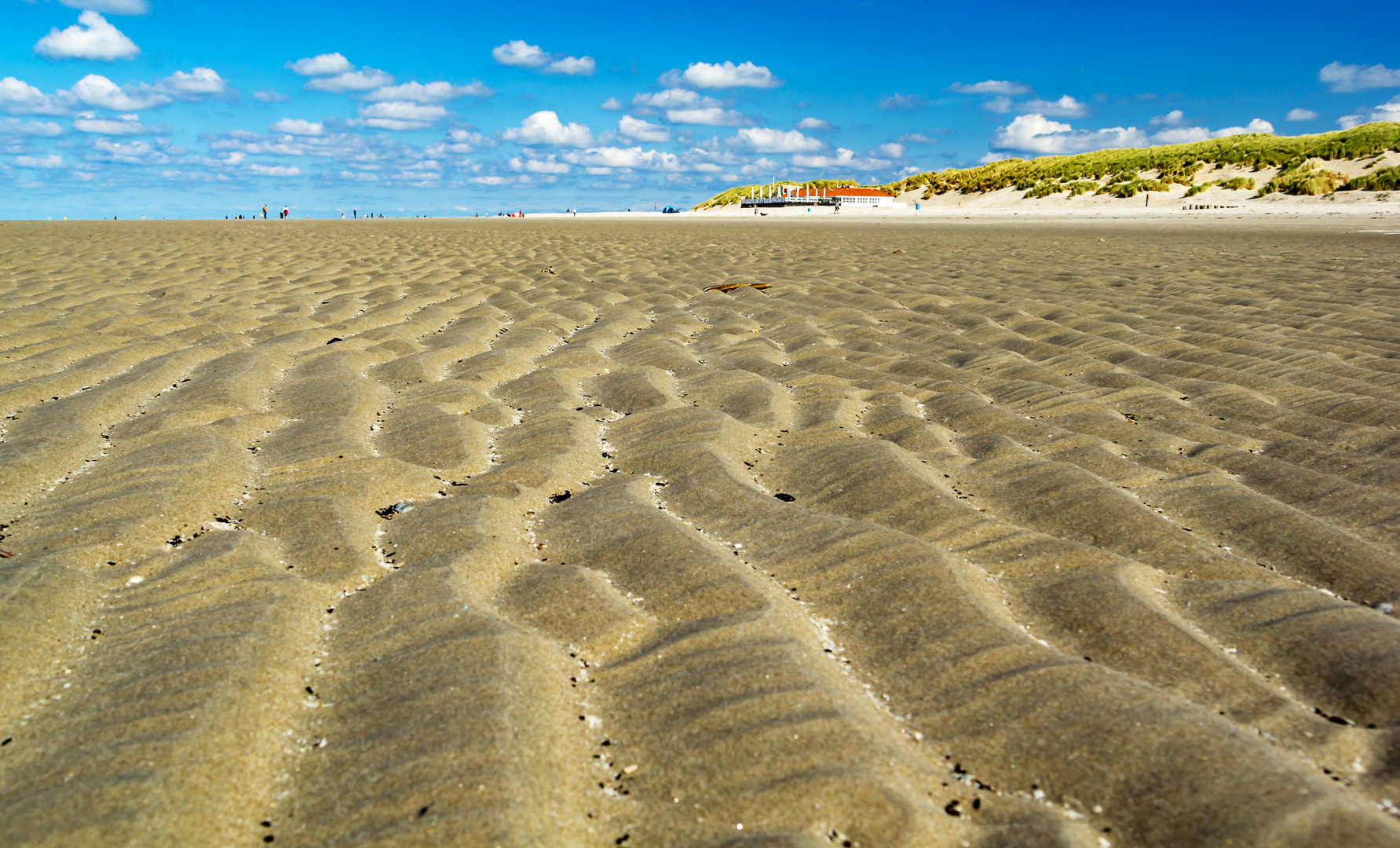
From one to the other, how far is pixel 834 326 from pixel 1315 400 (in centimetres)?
262

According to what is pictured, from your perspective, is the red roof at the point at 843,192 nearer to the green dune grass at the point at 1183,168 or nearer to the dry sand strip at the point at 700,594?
the green dune grass at the point at 1183,168

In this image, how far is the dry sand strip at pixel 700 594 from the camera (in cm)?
140

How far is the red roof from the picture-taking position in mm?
46675

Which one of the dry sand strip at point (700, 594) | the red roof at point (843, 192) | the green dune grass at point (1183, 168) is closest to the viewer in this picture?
the dry sand strip at point (700, 594)

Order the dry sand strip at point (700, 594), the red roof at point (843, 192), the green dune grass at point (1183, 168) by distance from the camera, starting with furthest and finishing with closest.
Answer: the red roof at point (843, 192), the green dune grass at point (1183, 168), the dry sand strip at point (700, 594)

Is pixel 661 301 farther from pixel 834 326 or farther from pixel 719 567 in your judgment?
pixel 719 567

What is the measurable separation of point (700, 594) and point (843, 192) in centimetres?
5106

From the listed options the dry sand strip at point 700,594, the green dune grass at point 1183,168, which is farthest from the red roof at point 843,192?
the dry sand strip at point 700,594

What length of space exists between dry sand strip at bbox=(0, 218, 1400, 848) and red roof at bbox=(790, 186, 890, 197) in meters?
42.1

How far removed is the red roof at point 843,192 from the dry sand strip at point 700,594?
42120 millimetres

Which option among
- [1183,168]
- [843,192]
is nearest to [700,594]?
[1183,168]

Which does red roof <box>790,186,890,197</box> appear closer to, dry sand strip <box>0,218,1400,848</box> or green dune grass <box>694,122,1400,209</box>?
green dune grass <box>694,122,1400,209</box>

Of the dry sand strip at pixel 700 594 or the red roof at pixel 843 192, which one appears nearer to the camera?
the dry sand strip at pixel 700 594

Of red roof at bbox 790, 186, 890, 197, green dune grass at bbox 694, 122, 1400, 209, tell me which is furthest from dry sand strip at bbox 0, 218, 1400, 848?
red roof at bbox 790, 186, 890, 197
